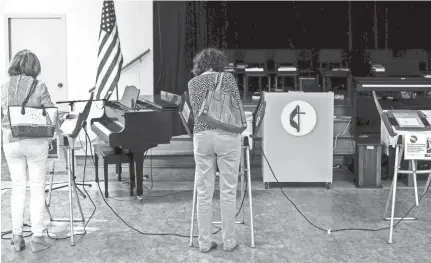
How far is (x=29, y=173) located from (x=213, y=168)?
1.43 m

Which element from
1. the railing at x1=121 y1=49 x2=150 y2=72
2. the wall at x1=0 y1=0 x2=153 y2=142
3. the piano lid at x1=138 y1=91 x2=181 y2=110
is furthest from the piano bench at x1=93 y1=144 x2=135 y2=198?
the railing at x1=121 y1=49 x2=150 y2=72

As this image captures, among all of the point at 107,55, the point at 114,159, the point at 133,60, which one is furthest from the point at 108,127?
the point at 133,60

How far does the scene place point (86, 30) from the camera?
34.4 feet

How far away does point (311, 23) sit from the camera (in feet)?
39.6

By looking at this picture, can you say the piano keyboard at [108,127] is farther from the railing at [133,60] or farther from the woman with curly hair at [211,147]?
the railing at [133,60]

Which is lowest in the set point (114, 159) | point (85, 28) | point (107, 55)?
point (114, 159)

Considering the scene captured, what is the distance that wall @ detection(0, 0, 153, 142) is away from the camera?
34.3ft

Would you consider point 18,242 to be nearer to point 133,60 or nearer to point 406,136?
point 406,136

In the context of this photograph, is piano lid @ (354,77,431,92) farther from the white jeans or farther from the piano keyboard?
the white jeans

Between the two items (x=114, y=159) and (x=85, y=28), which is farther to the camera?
(x=85, y=28)

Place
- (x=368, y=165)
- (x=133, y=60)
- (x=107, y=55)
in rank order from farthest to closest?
(x=133, y=60) → (x=107, y=55) → (x=368, y=165)

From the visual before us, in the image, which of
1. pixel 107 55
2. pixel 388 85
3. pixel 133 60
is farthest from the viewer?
pixel 133 60

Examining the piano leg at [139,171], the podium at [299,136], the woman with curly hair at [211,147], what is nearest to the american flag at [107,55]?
the piano leg at [139,171]

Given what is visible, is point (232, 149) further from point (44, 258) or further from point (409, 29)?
point (409, 29)
